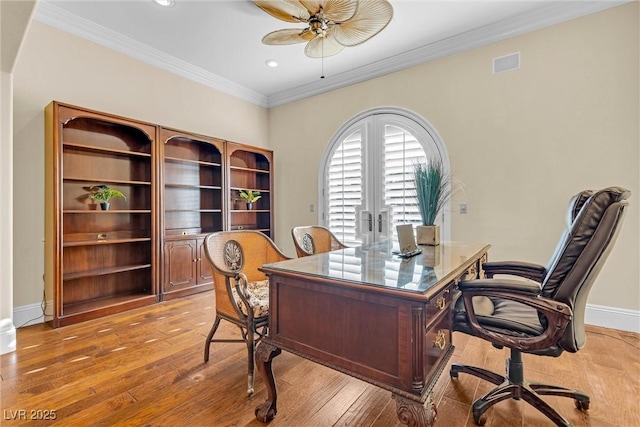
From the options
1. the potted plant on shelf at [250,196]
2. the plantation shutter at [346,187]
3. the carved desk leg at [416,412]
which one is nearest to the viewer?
the carved desk leg at [416,412]

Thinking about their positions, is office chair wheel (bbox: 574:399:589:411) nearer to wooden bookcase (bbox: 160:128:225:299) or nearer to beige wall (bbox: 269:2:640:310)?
beige wall (bbox: 269:2:640:310)

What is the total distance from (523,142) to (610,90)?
77 centimetres

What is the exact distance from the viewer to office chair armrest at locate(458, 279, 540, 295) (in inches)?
53.0

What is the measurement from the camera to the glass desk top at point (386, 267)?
3.99ft

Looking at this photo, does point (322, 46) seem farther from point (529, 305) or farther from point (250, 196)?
point (529, 305)

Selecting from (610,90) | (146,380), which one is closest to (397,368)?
(146,380)

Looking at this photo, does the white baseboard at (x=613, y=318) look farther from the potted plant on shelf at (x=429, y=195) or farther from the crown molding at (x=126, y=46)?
the crown molding at (x=126, y=46)

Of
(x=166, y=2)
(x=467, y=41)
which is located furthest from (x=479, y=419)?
(x=166, y=2)

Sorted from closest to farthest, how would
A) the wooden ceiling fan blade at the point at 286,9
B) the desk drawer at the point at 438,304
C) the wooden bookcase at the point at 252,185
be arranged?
1. the desk drawer at the point at 438,304
2. the wooden ceiling fan blade at the point at 286,9
3. the wooden bookcase at the point at 252,185

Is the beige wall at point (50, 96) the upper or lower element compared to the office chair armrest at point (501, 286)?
upper

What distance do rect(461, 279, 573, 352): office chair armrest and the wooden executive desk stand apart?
136 mm

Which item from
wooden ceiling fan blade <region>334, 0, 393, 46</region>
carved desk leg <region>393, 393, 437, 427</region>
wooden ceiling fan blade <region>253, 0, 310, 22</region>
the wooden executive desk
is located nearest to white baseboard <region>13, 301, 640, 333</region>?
the wooden executive desk

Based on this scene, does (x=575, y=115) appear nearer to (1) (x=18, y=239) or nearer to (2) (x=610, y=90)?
(2) (x=610, y=90)

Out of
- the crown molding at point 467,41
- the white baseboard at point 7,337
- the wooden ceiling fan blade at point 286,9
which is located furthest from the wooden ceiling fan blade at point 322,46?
the white baseboard at point 7,337
